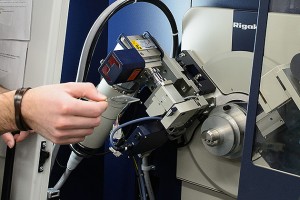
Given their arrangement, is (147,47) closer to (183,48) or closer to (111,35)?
(183,48)

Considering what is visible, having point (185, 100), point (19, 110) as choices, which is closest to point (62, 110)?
point (19, 110)

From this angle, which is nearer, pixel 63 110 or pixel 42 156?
pixel 63 110

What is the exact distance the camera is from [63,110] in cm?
99

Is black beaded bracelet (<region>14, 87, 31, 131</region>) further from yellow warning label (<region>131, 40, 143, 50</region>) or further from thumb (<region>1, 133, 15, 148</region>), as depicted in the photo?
yellow warning label (<region>131, 40, 143, 50</region>)

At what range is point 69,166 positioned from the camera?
1.83 m

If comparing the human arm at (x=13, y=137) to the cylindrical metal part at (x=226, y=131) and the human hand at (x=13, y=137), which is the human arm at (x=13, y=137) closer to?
the human hand at (x=13, y=137)

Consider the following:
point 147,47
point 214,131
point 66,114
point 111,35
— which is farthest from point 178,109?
point 111,35

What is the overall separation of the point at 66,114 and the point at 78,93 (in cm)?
7

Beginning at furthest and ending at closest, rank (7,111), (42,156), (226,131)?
(226,131), (42,156), (7,111)

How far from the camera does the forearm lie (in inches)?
42.9

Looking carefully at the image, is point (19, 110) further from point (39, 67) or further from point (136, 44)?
point (136, 44)

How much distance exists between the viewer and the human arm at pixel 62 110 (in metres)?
1.00

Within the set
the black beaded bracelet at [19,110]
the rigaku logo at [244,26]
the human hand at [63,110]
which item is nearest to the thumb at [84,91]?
the human hand at [63,110]

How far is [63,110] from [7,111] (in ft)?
0.66
